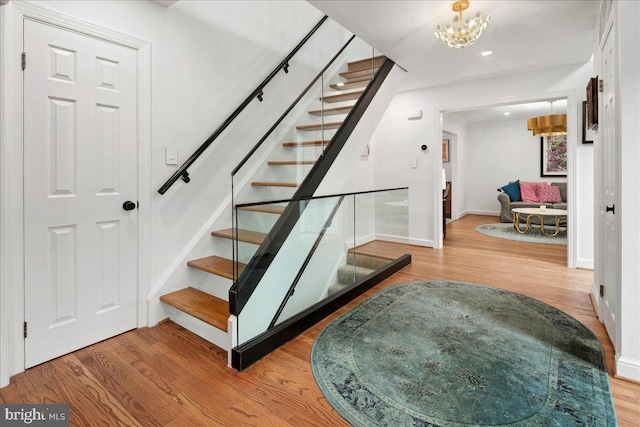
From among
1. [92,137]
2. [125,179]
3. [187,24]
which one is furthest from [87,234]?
[187,24]

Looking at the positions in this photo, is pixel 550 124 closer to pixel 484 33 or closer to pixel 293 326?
pixel 484 33

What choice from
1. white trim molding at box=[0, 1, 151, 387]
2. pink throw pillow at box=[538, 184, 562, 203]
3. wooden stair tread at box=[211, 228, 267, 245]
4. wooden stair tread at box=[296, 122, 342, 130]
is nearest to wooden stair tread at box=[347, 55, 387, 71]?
wooden stair tread at box=[296, 122, 342, 130]

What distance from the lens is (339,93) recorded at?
3.66 meters

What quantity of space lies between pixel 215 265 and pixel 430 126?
3993 millimetres

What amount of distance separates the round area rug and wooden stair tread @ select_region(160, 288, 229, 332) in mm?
5382

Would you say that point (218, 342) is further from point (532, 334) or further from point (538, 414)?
point (532, 334)

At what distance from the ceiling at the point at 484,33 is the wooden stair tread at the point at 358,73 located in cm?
27

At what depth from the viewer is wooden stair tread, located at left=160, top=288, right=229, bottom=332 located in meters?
2.28

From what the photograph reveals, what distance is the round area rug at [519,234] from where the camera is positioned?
18.8ft

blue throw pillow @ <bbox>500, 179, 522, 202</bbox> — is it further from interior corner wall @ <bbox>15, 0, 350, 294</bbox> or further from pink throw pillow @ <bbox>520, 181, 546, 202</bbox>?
interior corner wall @ <bbox>15, 0, 350, 294</bbox>

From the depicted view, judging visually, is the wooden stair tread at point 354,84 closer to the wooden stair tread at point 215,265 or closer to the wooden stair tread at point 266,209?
the wooden stair tread at point 266,209

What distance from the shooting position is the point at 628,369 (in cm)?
183

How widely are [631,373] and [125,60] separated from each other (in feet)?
12.3

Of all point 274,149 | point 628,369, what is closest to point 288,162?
point 274,149
